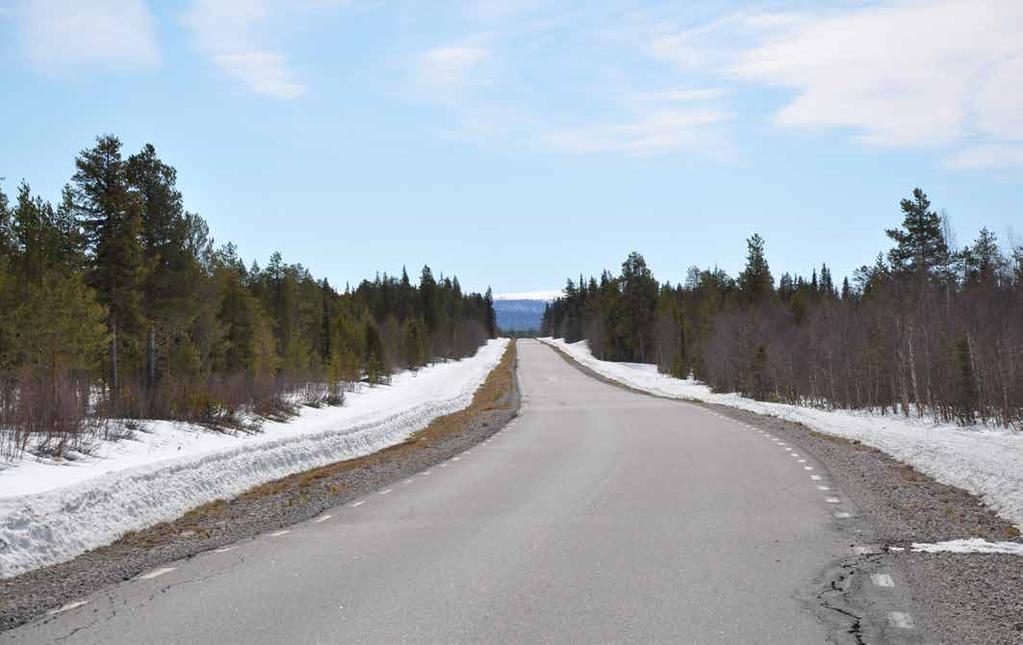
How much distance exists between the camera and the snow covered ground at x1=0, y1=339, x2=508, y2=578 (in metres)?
9.71

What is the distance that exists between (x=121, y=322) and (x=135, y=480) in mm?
25259

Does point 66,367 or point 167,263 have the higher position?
point 167,263

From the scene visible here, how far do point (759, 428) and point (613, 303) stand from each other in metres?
104

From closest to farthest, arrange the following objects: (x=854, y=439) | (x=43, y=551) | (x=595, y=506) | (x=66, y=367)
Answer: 1. (x=43, y=551)
2. (x=595, y=506)
3. (x=854, y=439)
4. (x=66, y=367)

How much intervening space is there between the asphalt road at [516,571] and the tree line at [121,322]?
7.91 m

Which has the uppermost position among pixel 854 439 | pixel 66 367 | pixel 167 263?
pixel 167 263

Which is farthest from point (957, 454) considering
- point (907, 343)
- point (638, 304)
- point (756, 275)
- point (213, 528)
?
point (638, 304)

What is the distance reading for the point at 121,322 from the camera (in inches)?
1411

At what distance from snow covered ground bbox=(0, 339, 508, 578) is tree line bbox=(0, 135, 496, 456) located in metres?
1.22

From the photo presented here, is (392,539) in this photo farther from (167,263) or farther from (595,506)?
(167,263)

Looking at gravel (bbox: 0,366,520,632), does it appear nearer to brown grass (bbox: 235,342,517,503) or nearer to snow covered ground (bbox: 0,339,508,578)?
brown grass (bbox: 235,342,517,503)

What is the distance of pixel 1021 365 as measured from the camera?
3120cm

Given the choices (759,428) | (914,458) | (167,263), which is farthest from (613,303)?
(914,458)

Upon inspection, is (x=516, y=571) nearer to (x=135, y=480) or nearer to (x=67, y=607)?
(x=67, y=607)
